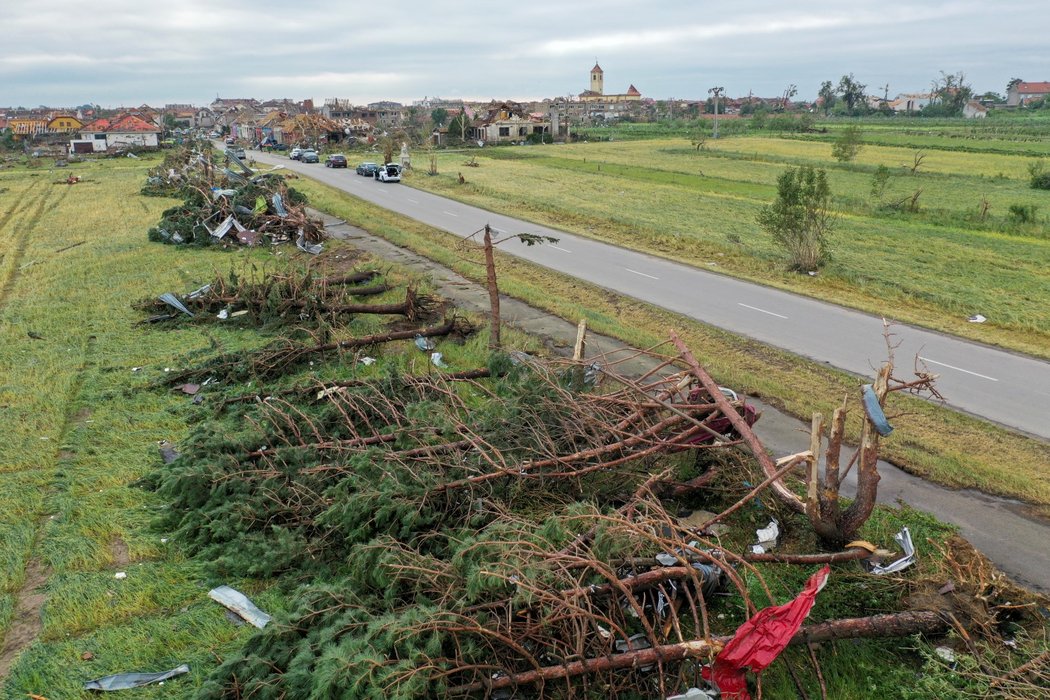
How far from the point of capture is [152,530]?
704cm

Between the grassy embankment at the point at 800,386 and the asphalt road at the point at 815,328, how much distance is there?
64 centimetres

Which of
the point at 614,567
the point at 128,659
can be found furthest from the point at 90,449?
the point at 614,567

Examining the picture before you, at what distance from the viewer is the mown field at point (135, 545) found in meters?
5.13

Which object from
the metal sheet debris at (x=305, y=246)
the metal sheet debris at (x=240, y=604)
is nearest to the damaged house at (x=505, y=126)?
the metal sheet debris at (x=305, y=246)

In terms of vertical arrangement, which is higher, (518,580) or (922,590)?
(518,580)

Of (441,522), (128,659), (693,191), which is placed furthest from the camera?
(693,191)

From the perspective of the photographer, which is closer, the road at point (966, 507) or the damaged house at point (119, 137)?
the road at point (966, 507)

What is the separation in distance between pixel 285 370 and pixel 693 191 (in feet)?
104

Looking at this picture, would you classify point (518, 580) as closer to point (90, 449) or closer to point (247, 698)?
point (247, 698)

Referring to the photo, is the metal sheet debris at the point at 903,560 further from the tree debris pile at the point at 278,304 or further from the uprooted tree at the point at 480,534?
the tree debris pile at the point at 278,304

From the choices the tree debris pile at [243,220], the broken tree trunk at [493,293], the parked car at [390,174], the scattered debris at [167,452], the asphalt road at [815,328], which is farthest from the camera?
the parked car at [390,174]

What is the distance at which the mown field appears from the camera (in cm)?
513

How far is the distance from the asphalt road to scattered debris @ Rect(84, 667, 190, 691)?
10.7 m

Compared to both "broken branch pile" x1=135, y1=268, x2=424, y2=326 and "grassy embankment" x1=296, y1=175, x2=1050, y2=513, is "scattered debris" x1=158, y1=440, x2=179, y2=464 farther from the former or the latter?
"grassy embankment" x1=296, y1=175, x2=1050, y2=513
